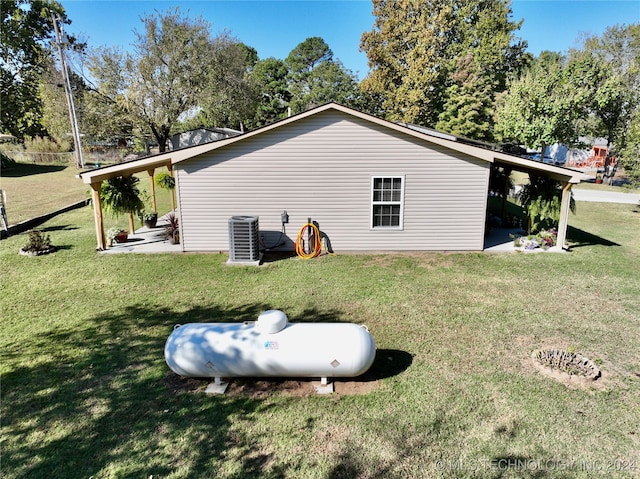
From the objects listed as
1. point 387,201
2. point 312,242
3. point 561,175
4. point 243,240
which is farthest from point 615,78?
point 243,240

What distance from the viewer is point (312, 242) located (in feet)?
33.4

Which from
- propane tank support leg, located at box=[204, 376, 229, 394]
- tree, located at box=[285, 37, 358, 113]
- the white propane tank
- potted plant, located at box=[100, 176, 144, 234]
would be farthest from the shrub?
tree, located at box=[285, 37, 358, 113]

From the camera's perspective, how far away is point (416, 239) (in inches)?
415

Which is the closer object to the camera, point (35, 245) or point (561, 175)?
point (35, 245)

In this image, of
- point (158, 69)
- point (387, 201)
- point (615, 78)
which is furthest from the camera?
point (158, 69)

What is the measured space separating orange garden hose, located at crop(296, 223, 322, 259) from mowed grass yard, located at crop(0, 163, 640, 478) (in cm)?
101

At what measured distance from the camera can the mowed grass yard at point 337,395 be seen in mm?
3684

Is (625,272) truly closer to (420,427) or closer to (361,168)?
(361,168)

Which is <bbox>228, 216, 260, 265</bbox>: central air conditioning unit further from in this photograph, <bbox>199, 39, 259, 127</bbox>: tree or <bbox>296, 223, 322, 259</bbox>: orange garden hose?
<bbox>199, 39, 259, 127</bbox>: tree

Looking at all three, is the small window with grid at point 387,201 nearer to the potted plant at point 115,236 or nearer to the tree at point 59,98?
the potted plant at point 115,236

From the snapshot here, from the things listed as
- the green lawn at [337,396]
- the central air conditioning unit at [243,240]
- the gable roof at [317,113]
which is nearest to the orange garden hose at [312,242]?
the green lawn at [337,396]

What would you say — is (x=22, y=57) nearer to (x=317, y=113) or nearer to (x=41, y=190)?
(x=41, y=190)

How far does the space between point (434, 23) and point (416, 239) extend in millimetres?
23107

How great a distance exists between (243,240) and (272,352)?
529cm
